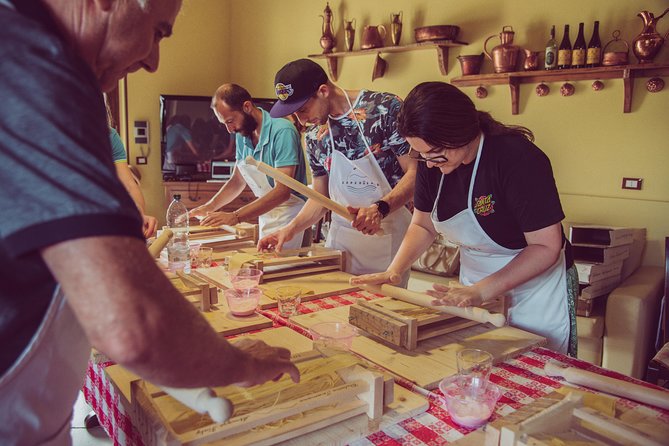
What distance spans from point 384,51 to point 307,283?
358 centimetres

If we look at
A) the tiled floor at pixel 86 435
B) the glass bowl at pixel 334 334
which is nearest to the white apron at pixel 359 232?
the glass bowl at pixel 334 334

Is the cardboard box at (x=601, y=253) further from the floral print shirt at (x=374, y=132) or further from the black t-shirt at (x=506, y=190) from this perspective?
the black t-shirt at (x=506, y=190)

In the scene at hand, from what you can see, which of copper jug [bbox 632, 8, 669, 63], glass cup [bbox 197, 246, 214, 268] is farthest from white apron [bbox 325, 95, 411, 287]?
copper jug [bbox 632, 8, 669, 63]

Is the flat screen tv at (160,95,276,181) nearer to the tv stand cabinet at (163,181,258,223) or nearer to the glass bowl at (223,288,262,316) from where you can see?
the tv stand cabinet at (163,181,258,223)

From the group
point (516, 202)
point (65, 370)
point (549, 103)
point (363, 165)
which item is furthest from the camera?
point (549, 103)

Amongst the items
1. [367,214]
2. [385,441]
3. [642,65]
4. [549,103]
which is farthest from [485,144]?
[549,103]

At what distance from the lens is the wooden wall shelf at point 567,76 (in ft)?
12.4

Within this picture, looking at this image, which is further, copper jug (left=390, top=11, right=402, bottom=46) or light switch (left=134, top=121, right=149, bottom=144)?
light switch (left=134, top=121, right=149, bottom=144)

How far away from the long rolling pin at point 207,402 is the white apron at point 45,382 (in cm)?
20

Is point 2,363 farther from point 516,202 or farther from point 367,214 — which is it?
point 367,214

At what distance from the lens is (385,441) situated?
123 centimetres

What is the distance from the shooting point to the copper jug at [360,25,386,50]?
5.39 m

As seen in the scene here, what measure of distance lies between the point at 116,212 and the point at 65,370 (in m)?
0.45

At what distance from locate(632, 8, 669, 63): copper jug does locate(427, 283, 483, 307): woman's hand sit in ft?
9.07
